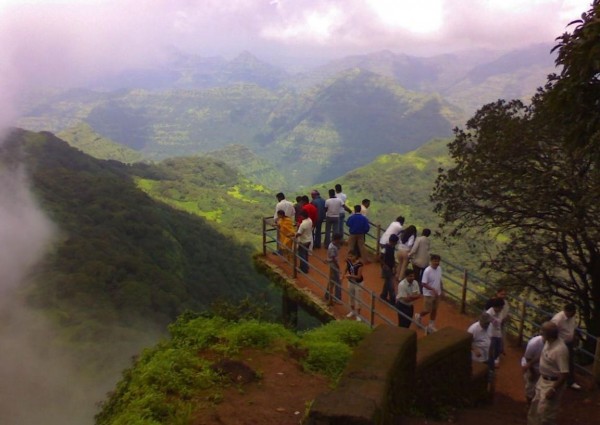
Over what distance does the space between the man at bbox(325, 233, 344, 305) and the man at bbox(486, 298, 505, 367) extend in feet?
9.64

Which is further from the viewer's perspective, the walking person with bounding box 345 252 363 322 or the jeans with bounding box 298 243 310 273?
the jeans with bounding box 298 243 310 273

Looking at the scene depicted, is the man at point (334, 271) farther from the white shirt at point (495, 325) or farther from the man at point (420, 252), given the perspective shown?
the white shirt at point (495, 325)

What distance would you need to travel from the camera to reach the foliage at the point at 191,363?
5688 mm

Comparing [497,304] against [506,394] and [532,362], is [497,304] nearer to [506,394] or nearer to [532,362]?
[506,394]

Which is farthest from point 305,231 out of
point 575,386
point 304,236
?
point 575,386

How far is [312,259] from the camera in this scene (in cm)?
1287

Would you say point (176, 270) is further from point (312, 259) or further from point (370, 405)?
point (370, 405)

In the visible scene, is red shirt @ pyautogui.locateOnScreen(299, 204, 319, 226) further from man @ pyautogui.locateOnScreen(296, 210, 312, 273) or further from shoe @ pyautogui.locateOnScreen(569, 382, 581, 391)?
shoe @ pyautogui.locateOnScreen(569, 382, 581, 391)

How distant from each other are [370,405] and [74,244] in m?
70.8

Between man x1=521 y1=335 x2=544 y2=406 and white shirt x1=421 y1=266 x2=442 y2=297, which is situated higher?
white shirt x1=421 y1=266 x2=442 y2=297

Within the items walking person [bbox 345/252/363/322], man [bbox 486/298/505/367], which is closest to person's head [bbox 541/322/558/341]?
man [bbox 486/298/505/367]

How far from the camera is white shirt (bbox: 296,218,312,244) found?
1117 centimetres

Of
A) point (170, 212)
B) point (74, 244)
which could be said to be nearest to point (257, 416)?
point (74, 244)

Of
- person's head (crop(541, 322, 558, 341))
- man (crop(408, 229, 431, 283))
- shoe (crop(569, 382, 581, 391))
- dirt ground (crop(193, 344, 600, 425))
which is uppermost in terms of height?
person's head (crop(541, 322, 558, 341))
